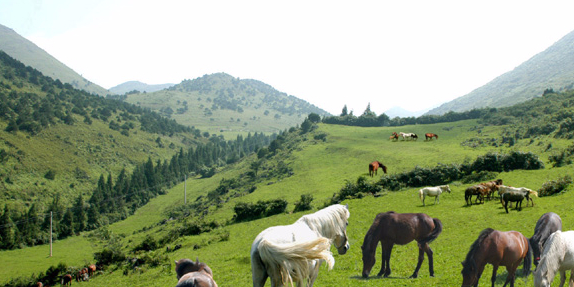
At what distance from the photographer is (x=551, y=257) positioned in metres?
11.1

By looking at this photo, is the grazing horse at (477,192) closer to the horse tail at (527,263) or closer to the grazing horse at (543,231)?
the grazing horse at (543,231)

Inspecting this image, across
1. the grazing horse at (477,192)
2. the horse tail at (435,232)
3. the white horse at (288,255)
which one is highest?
the white horse at (288,255)

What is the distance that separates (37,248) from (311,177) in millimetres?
56476

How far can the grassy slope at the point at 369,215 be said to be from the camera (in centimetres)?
2019

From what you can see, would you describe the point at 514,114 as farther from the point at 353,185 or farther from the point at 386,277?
the point at 386,277

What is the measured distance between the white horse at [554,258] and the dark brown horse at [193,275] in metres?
10.2

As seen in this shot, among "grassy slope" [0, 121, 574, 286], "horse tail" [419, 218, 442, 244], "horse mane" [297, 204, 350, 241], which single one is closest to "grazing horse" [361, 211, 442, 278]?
"horse tail" [419, 218, 442, 244]

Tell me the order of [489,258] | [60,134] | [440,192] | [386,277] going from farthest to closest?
[60,134]
[440,192]
[386,277]
[489,258]

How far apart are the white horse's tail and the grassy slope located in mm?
8439

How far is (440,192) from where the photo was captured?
3591 cm

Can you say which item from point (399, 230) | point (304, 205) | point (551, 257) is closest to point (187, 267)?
point (399, 230)

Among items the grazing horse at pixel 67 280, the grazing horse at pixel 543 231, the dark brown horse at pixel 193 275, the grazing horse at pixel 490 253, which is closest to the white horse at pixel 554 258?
the grazing horse at pixel 490 253

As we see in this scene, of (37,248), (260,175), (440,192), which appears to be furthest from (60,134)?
(440,192)

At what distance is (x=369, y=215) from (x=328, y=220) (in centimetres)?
2627
